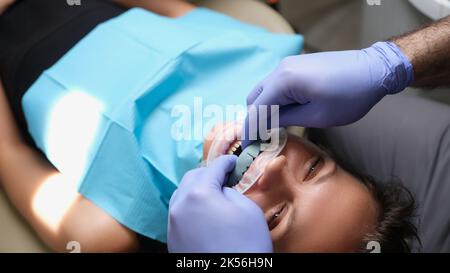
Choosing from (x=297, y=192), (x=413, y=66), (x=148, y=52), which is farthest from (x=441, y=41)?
(x=148, y=52)

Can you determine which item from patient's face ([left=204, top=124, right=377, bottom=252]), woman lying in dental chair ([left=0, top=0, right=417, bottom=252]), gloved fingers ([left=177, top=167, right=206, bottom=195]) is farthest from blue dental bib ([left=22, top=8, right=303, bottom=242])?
patient's face ([left=204, top=124, right=377, bottom=252])

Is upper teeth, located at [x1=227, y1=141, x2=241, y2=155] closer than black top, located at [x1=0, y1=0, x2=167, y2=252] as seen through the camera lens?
Yes

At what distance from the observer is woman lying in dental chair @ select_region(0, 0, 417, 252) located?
1002mm

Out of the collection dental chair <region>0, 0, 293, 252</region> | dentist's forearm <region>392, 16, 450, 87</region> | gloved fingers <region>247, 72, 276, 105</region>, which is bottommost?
dental chair <region>0, 0, 293, 252</region>

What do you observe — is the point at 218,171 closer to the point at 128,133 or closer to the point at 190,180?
the point at 190,180

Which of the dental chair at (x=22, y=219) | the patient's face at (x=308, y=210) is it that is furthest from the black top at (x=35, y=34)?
the patient's face at (x=308, y=210)

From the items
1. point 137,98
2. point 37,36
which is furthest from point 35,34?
point 137,98

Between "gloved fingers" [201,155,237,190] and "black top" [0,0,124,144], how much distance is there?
0.61 metres

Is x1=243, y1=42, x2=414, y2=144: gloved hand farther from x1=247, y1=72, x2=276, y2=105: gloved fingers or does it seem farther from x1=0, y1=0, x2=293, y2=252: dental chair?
x1=0, y1=0, x2=293, y2=252: dental chair

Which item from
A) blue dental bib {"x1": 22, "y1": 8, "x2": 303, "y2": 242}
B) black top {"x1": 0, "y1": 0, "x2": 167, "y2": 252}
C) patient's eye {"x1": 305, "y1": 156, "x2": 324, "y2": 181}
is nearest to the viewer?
patient's eye {"x1": 305, "y1": 156, "x2": 324, "y2": 181}

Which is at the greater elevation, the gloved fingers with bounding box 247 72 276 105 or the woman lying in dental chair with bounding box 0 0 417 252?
the gloved fingers with bounding box 247 72 276 105

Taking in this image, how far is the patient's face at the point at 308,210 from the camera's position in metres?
0.93

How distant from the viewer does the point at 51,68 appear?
1.27m

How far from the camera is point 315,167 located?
987mm
